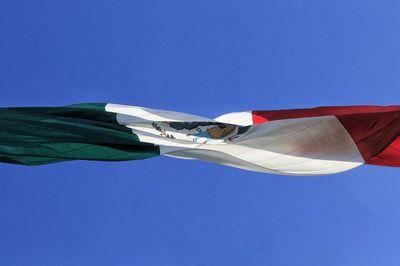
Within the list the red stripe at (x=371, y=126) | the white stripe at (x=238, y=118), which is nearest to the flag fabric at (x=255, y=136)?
the red stripe at (x=371, y=126)

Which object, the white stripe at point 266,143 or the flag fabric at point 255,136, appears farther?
the white stripe at point 266,143

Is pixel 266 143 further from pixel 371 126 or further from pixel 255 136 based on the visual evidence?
pixel 371 126

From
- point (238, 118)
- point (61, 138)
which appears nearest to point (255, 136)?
point (238, 118)

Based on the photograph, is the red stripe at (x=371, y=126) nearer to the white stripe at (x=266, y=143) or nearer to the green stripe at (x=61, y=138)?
the white stripe at (x=266, y=143)

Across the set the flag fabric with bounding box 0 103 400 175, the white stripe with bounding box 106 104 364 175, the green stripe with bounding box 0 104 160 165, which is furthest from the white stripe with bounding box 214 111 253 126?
the green stripe with bounding box 0 104 160 165

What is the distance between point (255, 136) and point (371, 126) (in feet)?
5.91

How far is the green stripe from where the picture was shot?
998 cm

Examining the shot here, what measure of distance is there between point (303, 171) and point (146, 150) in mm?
2521

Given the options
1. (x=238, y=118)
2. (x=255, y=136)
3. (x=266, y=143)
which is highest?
(x=238, y=118)

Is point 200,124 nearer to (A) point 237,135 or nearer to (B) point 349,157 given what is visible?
(A) point 237,135

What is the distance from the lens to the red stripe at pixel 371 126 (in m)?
10.5

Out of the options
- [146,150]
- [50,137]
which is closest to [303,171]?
[146,150]

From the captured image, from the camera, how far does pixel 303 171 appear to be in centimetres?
1103

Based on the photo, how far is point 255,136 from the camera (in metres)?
11.0
